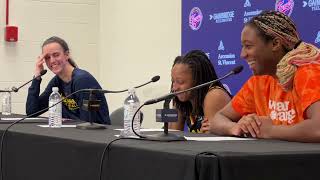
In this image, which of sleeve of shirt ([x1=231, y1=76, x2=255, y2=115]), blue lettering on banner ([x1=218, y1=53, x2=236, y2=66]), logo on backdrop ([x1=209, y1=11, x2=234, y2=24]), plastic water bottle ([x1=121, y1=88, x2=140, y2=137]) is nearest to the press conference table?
plastic water bottle ([x1=121, y1=88, x2=140, y2=137])

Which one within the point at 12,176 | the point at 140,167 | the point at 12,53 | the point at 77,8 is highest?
the point at 77,8

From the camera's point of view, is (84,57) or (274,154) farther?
(84,57)

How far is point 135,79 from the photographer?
201 inches

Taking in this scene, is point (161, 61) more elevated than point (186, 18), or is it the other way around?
point (186, 18)

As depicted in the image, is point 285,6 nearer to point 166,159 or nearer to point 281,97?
point 281,97

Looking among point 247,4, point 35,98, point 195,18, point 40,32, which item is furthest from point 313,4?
point 40,32

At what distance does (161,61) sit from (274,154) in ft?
11.2

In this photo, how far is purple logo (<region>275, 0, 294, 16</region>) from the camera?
10.9 feet

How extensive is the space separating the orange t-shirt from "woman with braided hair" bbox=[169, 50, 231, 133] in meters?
0.31

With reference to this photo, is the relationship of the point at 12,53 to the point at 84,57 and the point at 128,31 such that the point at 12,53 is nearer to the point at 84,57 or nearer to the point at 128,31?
the point at 84,57

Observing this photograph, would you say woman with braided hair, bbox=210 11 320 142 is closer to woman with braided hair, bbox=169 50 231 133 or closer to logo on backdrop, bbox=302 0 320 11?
woman with braided hair, bbox=169 50 231 133

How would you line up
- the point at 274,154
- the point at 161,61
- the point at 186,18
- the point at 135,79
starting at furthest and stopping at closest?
the point at 135,79
the point at 161,61
the point at 186,18
the point at 274,154

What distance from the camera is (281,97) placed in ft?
7.13

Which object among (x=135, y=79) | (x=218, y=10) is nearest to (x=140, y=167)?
(x=218, y=10)
